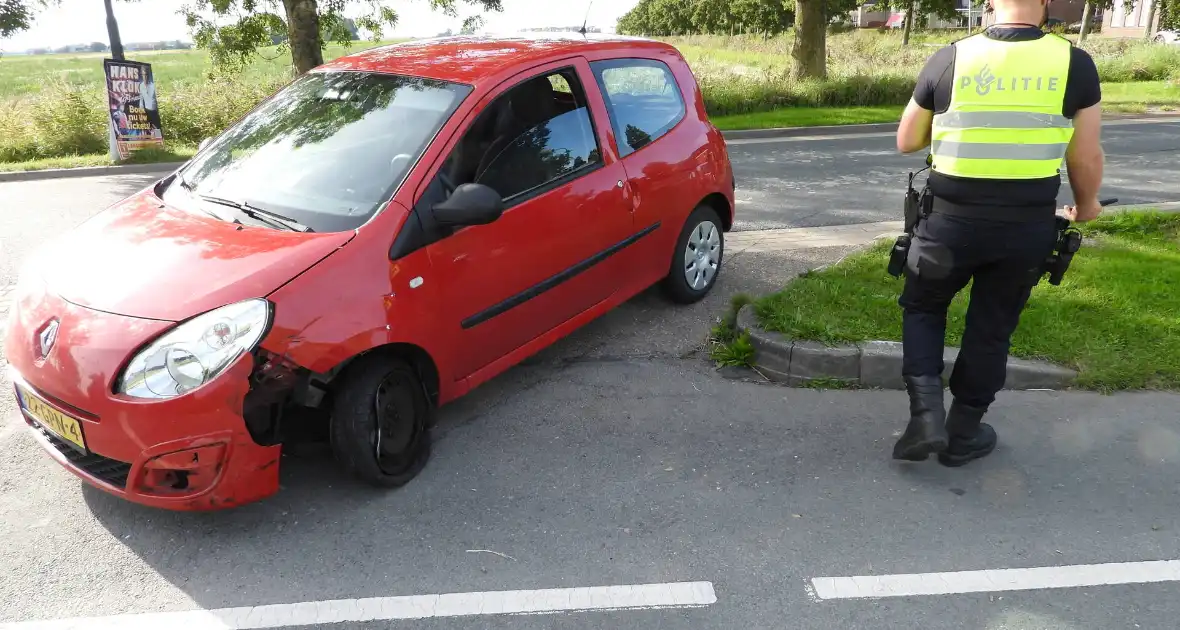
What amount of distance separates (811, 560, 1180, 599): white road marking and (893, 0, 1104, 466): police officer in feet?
2.15

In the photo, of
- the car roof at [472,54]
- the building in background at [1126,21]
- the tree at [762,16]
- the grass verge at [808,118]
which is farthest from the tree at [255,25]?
the building in background at [1126,21]

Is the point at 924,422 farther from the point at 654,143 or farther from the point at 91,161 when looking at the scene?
the point at 91,161

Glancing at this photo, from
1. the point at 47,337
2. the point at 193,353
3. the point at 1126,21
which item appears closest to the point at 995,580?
the point at 193,353

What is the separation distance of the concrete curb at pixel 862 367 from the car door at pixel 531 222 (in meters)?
1.03

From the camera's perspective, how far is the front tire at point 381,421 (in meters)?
3.22

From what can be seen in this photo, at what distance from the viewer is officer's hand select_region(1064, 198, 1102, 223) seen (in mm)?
3430

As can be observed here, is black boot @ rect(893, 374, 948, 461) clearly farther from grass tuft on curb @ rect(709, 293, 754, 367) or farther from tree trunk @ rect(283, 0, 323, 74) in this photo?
tree trunk @ rect(283, 0, 323, 74)

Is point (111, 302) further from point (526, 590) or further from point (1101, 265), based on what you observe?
point (1101, 265)

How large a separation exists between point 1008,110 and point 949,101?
212mm

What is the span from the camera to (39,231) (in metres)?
7.81

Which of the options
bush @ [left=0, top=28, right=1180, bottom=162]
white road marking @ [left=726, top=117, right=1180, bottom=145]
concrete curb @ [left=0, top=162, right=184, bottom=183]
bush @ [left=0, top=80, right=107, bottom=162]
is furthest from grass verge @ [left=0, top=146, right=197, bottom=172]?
white road marking @ [left=726, top=117, right=1180, bottom=145]

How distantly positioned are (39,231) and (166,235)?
A: 5.56m

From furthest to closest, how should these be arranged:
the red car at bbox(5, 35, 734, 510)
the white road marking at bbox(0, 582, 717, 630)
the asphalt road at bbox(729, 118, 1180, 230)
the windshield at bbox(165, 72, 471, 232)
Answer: the asphalt road at bbox(729, 118, 1180, 230)
the windshield at bbox(165, 72, 471, 232)
the red car at bbox(5, 35, 734, 510)
the white road marking at bbox(0, 582, 717, 630)

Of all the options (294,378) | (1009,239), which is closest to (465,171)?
(294,378)
